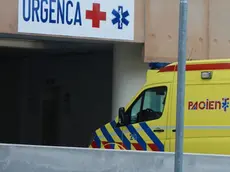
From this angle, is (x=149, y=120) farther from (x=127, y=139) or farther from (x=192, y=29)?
(x=192, y=29)

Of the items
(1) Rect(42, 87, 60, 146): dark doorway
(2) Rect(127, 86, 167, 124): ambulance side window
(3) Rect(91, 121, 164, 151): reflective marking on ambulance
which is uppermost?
(2) Rect(127, 86, 167, 124): ambulance side window

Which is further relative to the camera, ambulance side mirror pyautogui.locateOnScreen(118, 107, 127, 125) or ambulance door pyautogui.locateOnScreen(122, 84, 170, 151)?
ambulance side mirror pyautogui.locateOnScreen(118, 107, 127, 125)

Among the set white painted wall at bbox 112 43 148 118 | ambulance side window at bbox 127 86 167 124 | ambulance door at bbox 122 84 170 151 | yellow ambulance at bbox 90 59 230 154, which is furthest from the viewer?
white painted wall at bbox 112 43 148 118

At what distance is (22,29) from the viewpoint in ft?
44.4

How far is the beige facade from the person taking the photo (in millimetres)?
14984

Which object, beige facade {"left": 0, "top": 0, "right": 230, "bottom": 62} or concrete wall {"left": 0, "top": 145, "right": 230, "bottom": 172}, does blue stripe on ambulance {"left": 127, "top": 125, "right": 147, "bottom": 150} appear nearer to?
concrete wall {"left": 0, "top": 145, "right": 230, "bottom": 172}

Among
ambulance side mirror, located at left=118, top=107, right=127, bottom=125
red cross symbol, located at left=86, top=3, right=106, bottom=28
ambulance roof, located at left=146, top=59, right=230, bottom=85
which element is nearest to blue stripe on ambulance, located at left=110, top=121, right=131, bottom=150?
ambulance side mirror, located at left=118, top=107, right=127, bottom=125

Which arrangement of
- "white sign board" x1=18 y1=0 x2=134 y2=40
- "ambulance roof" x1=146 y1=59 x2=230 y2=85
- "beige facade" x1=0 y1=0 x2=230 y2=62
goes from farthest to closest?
"beige facade" x1=0 y1=0 x2=230 y2=62
"white sign board" x1=18 y1=0 x2=134 y2=40
"ambulance roof" x1=146 y1=59 x2=230 y2=85

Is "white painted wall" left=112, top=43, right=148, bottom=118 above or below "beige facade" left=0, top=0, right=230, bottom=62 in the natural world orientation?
below

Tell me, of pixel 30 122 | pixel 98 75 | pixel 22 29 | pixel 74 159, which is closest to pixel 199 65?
pixel 74 159

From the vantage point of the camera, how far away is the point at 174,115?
10203 mm

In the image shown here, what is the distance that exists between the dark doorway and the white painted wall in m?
5.48

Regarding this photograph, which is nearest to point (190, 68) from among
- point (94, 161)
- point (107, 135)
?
point (107, 135)

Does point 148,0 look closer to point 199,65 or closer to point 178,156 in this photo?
point 199,65
